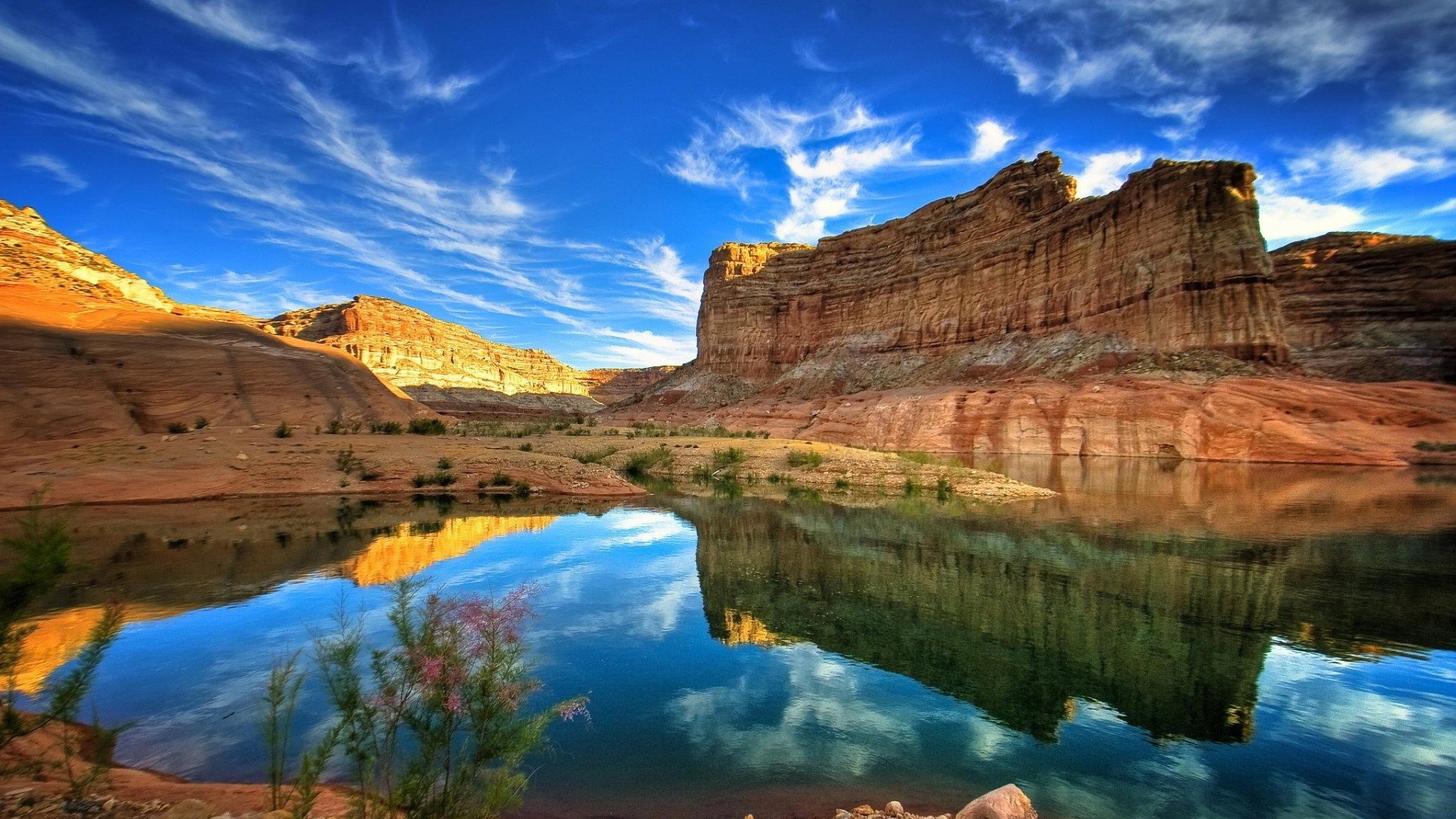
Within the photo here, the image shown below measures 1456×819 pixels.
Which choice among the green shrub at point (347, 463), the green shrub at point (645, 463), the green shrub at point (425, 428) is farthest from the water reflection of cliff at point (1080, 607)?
the green shrub at point (425, 428)

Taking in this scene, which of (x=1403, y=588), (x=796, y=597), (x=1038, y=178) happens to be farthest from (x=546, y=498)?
(x=1038, y=178)

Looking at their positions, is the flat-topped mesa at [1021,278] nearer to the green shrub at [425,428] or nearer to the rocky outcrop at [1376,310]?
the rocky outcrop at [1376,310]

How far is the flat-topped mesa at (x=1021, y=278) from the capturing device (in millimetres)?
43875

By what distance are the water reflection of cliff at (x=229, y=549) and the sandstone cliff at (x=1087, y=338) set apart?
35.8 m

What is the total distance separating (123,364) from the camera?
25078 mm

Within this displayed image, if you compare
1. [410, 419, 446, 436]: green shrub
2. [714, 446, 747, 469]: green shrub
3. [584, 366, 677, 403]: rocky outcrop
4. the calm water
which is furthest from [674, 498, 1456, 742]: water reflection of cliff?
[584, 366, 677, 403]: rocky outcrop

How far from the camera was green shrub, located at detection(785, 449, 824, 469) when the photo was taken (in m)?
26.5

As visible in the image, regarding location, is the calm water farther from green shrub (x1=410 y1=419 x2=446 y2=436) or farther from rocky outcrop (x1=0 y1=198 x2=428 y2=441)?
green shrub (x1=410 y1=419 x2=446 y2=436)

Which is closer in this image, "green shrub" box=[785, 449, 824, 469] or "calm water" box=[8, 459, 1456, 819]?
"calm water" box=[8, 459, 1456, 819]

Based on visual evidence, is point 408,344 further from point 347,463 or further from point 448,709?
point 448,709

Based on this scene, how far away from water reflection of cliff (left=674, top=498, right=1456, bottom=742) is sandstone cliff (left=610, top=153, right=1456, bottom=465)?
27.0m

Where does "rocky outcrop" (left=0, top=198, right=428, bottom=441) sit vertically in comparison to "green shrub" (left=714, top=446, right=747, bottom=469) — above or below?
above

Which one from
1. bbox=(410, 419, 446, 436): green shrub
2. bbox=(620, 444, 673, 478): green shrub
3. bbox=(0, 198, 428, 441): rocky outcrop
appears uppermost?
bbox=(0, 198, 428, 441): rocky outcrop

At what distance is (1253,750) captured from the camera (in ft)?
17.5
